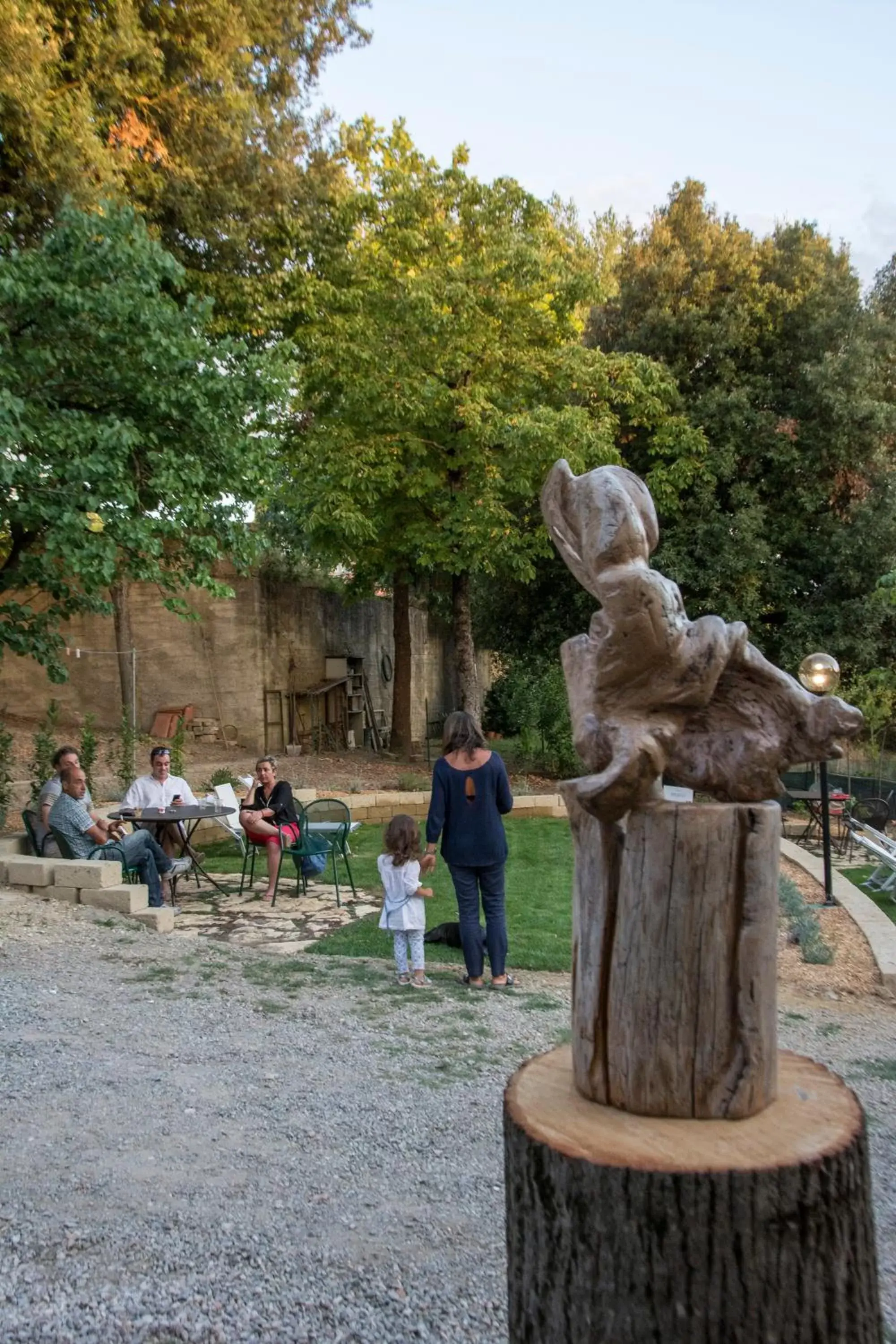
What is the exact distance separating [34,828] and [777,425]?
47.7ft

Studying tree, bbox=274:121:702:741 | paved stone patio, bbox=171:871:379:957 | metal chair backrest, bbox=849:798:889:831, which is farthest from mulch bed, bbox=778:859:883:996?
tree, bbox=274:121:702:741

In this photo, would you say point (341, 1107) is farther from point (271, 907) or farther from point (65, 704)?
point (65, 704)

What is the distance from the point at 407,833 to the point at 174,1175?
287 cm

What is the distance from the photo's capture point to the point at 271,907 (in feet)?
28.6

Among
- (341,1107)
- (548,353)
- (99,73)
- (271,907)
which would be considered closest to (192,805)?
(271,907)

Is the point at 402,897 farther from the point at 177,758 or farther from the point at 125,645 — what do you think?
the point at 125,645

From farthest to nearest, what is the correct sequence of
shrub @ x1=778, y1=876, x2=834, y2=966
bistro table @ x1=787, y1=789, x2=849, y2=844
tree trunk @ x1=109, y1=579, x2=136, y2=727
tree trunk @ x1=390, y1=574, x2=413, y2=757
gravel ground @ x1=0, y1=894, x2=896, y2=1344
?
tree trunk @ x1=390, y1=574, x2=413, y2=757 < tree trunk @ x1=109, y1=579, x2=136, y2=727 < bistro table @ x1=787, y1=789, x2=849, y2=844 < shrub @ x1=778, y1=876, x2=834, y2=966 < gravel ground @ x1=0, y1=894, x2=896, y2=1344

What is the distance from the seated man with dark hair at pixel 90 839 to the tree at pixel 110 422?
1214mm

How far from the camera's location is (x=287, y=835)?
29.7ft

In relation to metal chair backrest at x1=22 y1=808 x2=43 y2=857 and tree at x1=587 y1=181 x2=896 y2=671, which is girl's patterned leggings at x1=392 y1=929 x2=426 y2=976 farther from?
tree at x1=587 y1=181 x2=896 y2=671

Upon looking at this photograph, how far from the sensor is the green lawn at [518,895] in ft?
24.0

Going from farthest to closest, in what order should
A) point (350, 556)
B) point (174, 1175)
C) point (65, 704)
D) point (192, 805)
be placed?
point (65, 704), point (350, 556), point (192, 805), point (174, 1175)

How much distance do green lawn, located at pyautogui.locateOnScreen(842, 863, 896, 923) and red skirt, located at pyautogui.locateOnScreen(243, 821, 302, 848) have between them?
5.35 metres

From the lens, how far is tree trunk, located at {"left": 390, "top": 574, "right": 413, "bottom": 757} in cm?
1983
